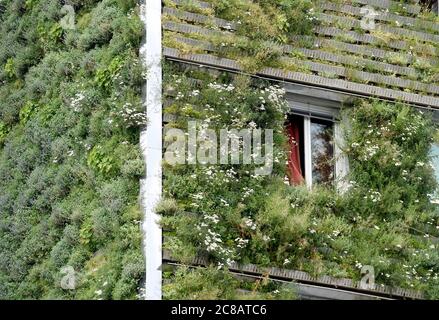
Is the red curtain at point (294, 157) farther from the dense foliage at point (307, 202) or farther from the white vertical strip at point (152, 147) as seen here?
the white vertical strip at point (152, 147)

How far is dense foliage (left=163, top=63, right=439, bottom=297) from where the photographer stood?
1755cm

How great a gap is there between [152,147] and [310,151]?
2514 millimetres

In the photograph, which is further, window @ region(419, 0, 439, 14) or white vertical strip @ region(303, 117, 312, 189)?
window @ region(419, 0, 439, 14)

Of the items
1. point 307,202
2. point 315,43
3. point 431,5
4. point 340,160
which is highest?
point 431,5

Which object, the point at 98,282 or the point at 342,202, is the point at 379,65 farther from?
the point at 98,282

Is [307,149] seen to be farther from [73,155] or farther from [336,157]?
[73,155]

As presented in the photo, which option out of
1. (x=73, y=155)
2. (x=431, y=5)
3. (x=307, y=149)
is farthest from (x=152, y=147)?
(x=431, y=5)

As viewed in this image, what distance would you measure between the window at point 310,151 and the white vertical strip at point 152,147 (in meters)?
2.04

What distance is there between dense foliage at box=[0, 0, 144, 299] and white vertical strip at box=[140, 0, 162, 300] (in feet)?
0.54

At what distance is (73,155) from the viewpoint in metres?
19.6
